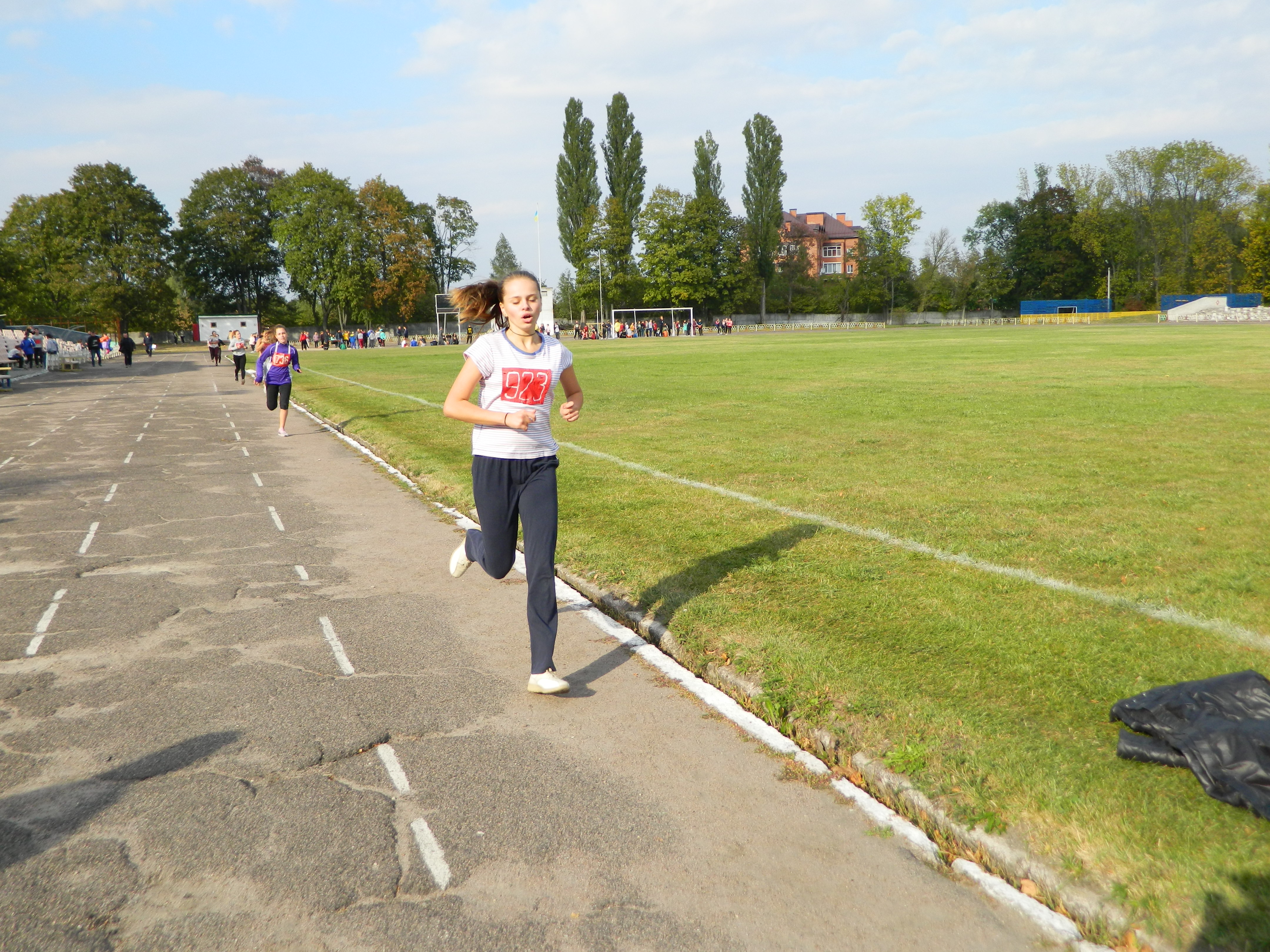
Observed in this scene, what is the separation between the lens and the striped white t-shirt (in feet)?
15.9

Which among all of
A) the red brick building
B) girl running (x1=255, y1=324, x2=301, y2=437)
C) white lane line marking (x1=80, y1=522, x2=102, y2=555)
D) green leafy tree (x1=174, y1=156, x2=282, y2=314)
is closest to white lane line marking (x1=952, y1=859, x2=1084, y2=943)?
white lane line marking (x1=80, y1=522, x2=102, y2=555)

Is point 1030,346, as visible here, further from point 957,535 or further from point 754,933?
point 754,933

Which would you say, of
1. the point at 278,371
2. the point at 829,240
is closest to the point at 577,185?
the point at 829,240

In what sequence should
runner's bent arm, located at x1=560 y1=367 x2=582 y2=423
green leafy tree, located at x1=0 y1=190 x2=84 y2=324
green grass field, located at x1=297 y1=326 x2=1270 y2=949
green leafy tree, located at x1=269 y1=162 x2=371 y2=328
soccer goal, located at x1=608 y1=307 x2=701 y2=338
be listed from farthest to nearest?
soccer goal, located at x1=608 y1=307 x2=701 y2=338
green leafy tree, located at x1=269 y1=162 x2=371 y2=328
green leafy tree, located at x1=0 y1=190 x2=84 y2=324
runner's bent arm, located at x1=560 y1=367 x2=582 y2=423
green grass field, located at x1=297 y1=326 x2=1270 y2=949

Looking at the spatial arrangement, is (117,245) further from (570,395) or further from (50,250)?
(570,395)

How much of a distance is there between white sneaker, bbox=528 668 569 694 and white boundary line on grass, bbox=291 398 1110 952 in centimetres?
63

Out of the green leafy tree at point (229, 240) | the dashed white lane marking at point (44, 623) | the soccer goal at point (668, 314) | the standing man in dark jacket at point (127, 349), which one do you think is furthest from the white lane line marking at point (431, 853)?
the green leafy tree at point (229, 240)

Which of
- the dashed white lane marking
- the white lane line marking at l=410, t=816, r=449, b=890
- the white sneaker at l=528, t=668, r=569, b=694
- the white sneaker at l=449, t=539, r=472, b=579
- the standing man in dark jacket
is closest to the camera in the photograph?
the white lane line marking at l=410, t=816, r=449, b=890

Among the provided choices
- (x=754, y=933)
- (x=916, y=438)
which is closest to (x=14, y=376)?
(x=916, y=438)

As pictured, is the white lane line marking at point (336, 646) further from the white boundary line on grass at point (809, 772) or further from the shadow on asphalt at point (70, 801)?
the shadow on asphalt at point (70, 801)

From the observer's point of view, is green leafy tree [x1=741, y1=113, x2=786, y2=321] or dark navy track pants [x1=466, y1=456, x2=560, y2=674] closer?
dark navy track pants [x1=466, y1=456, x2=560, y2=674]

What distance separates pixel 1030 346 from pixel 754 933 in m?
40.2

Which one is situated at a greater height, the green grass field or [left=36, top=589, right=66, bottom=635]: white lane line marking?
the green grass field

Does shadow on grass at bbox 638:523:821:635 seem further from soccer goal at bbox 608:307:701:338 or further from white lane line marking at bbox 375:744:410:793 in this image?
soccer goal at bbox 608:307:701:338
